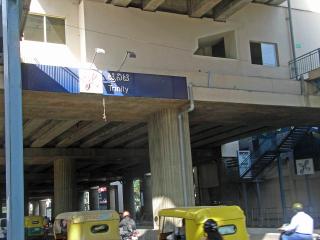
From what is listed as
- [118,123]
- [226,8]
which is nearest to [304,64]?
[226,8]

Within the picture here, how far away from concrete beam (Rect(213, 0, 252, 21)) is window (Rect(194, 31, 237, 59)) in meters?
0.98

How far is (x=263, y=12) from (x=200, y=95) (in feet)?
23.6

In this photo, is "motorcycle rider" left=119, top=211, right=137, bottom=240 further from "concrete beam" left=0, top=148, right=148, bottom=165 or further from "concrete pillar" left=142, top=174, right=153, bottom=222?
"concrete pillar" left=142, top=174, right=153, bottom=222

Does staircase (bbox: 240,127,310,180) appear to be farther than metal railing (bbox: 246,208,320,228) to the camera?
Yes

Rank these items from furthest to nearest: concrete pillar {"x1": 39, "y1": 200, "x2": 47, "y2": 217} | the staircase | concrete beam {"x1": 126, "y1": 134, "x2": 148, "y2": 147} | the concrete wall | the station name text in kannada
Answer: concrete pillar {"x1": 39, "y1": 200, "x2": 47, "y2": 217} < concrete beam {"x1": 126, "y1": 134, "x2": 148, "y2": 147} < the staircase < the concrete wall < the station name text in kannada

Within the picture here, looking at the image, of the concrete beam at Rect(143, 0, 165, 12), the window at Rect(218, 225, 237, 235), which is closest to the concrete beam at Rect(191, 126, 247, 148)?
the concrete beam at Rect(143, 0, 165, 12)

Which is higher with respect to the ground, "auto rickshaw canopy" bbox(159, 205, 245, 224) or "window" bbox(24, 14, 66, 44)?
"window" bbox(24, 14, 66, 44)

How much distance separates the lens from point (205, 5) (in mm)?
23141

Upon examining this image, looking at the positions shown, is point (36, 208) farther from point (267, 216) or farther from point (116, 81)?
point (116, 81)

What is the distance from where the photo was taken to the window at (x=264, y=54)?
2622cm

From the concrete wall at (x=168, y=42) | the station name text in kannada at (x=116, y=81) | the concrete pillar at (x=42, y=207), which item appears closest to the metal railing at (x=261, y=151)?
the concrete wall at (x=168, y=42)

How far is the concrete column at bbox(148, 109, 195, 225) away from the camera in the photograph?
75.4ft

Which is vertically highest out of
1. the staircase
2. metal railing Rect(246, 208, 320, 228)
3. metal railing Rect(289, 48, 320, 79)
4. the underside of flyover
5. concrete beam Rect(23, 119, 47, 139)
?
metal railing Rect(289, 48, 320, 79)

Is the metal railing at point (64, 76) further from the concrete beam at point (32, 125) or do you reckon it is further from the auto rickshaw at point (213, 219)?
the auto rickshaw at point (213, 219)
